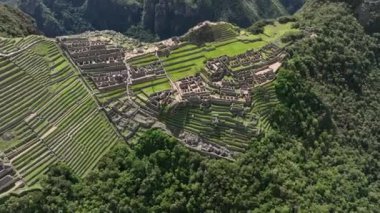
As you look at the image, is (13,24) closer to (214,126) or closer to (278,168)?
(214,126)

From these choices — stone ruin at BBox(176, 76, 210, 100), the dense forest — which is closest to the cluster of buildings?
stone ruin at BBox(176, 76, 210, 100)

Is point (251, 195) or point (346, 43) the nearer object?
point (251, 195)

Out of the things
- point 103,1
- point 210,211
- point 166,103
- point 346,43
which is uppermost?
point 346,43

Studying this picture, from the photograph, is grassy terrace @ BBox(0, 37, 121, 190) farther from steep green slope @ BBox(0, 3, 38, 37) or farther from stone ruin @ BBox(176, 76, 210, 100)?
steep green slope @ BBox(0, 3, 38, 37)

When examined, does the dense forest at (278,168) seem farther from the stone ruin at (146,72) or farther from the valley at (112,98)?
the stone ruin at (146,72)

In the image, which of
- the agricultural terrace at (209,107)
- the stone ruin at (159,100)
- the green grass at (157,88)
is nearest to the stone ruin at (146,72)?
the agricultural terrace at (209,107)

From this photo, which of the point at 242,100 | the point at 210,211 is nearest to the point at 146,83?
the point at 242,100

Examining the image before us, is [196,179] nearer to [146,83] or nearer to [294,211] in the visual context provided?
[294,211]
